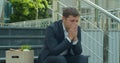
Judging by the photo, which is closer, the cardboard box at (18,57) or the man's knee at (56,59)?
the man's knee at (56,59)

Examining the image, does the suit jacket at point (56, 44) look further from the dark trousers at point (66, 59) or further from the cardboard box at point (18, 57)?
the cardboard box at point (18, 57)

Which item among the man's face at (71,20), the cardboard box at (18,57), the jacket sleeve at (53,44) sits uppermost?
the man's face at (71,20)

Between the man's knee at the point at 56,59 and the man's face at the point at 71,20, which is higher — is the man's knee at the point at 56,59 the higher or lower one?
the lower one

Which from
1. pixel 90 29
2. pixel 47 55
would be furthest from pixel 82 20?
pixel 47 55

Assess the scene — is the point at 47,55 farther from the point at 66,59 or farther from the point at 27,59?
the point at 27,59

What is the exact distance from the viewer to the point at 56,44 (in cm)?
402

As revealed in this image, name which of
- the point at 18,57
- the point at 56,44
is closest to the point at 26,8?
the point at 18,57

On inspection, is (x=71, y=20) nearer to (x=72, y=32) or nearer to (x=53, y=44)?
(x=72, y=32)

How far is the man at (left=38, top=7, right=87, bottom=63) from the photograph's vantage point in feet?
13.0

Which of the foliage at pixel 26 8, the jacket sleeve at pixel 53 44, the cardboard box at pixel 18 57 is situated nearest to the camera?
the jacket sleeve at pixel 53 44

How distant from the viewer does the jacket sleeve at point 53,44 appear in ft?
12.9

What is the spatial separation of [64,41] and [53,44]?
141 mm

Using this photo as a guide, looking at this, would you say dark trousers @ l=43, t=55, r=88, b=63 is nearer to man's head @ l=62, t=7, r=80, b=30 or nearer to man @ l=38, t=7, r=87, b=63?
man @ l=38, t=7, r=87, b=63

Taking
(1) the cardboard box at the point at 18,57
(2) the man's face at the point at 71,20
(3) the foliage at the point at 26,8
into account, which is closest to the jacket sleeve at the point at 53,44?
(2) the man's face at the point at 71,20
